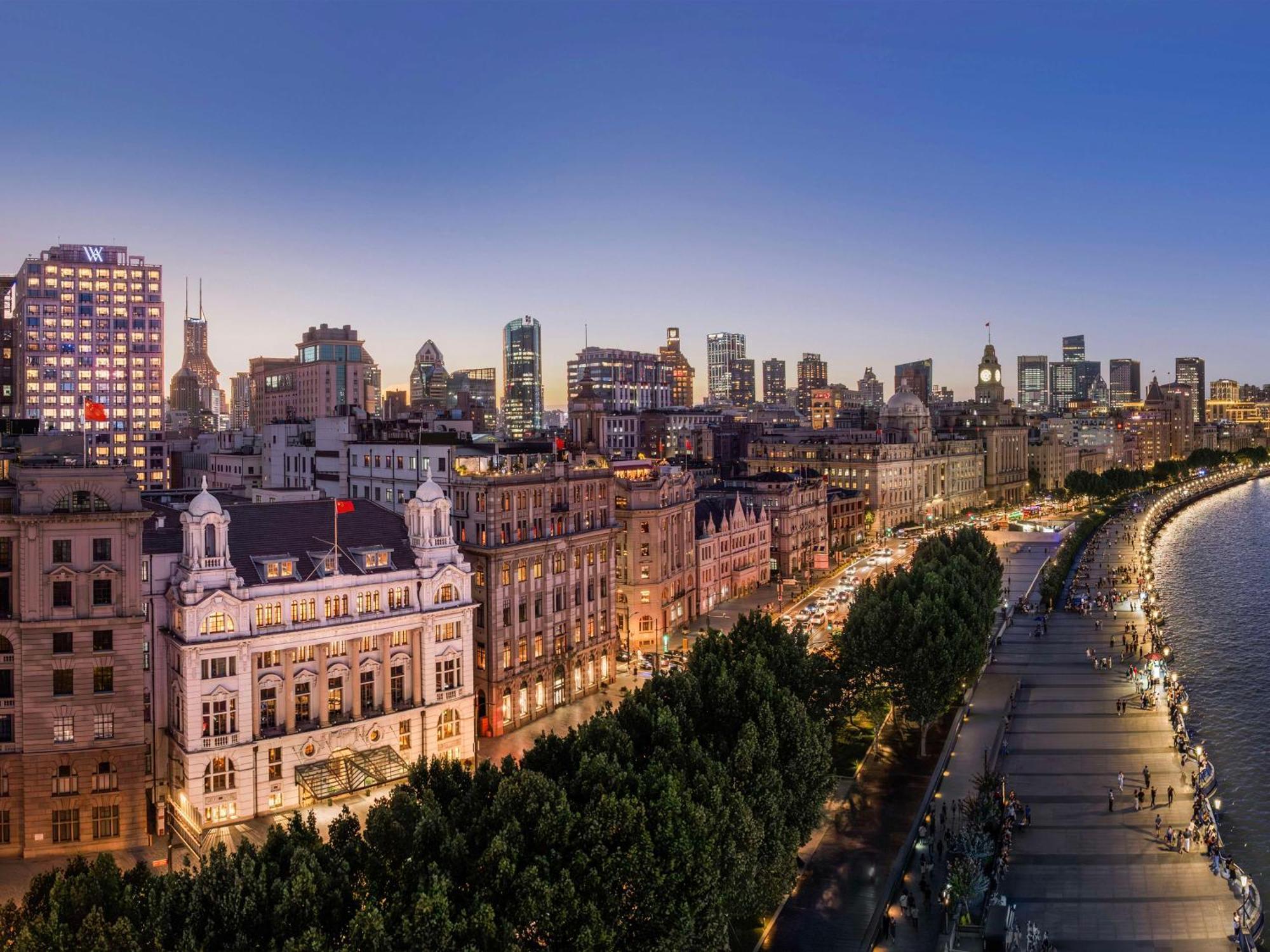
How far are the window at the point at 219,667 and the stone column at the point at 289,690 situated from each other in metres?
3.32

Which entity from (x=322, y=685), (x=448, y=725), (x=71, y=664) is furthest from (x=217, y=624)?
(x=448, y=725)

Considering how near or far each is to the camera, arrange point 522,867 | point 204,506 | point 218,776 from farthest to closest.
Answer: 1. point 204,506
2. point 218,776
3. point 522,867

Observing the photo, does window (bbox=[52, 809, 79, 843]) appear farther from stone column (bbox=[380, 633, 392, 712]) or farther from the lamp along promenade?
the lamp along promenade

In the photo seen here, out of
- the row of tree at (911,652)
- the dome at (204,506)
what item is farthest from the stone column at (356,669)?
the row of tree at (911,652)

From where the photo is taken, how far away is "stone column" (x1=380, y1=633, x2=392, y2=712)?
241 ft

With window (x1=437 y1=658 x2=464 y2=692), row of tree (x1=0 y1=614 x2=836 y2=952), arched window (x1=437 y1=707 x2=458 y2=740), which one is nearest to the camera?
row of tree (x1=0 y1=614 x2=836 y2=952)

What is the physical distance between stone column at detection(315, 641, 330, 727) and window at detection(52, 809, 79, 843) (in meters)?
15.1

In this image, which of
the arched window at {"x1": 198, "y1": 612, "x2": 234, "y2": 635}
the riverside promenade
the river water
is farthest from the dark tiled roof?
the river water

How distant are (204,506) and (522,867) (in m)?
35.5

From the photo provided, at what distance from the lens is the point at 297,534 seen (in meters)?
73.9

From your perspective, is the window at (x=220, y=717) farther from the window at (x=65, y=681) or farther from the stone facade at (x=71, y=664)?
the window at (x=65, y=681)

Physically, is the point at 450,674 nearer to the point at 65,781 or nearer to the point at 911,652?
the point at 65,781

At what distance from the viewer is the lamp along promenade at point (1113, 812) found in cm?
5691

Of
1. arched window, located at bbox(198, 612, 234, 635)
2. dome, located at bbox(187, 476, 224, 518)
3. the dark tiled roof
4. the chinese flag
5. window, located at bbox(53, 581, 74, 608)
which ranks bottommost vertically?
arched window, located at bbox(198, 612, 234, 635)
